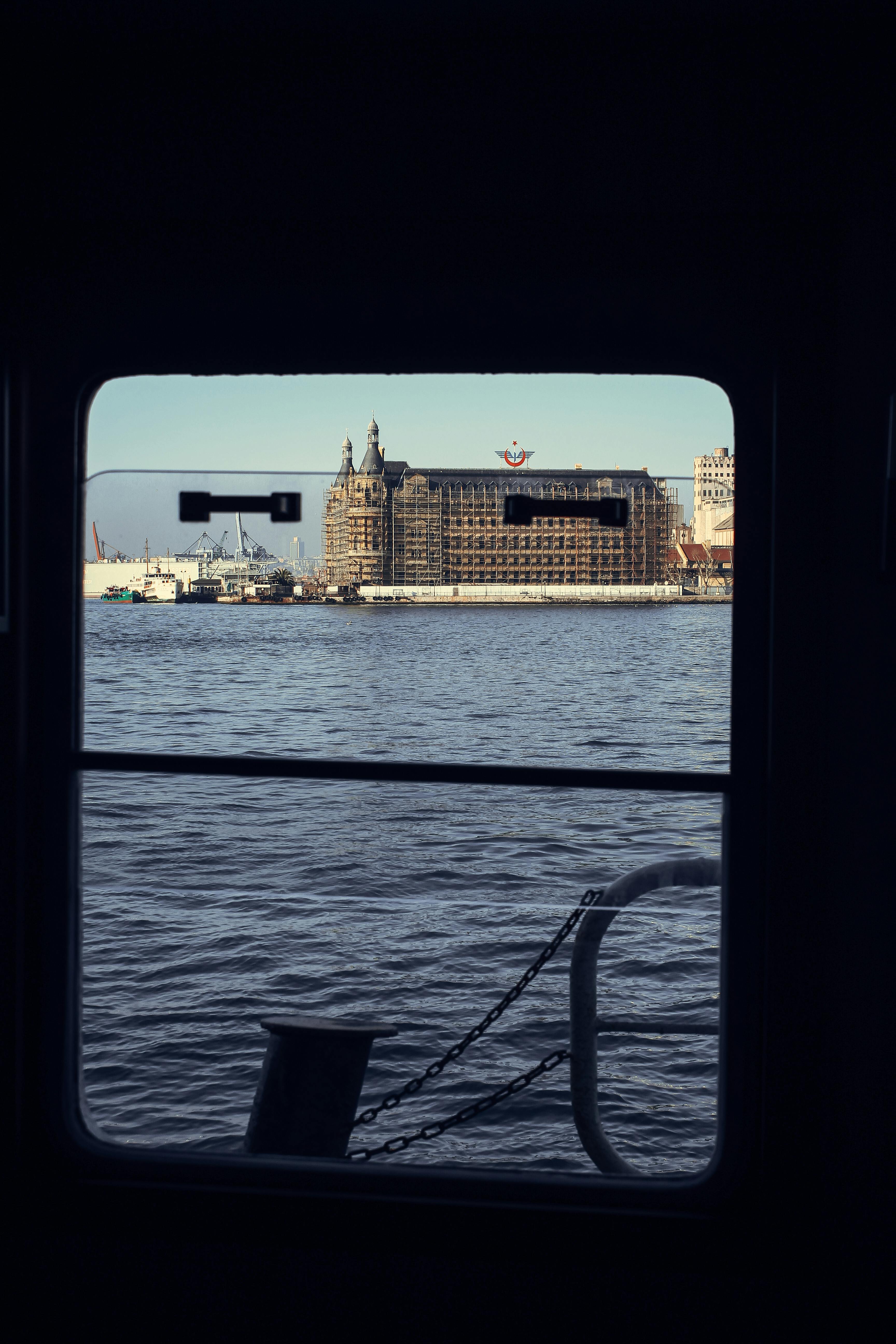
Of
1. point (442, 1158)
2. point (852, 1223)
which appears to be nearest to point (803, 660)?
point (852, 1223)

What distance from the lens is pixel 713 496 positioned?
1328mm

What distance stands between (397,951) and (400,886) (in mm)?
3990

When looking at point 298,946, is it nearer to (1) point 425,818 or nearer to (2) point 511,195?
(1) point 425,818

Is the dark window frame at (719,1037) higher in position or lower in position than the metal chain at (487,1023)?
higher

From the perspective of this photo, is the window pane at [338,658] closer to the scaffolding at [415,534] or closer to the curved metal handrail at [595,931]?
the scaffolding at [415,534]

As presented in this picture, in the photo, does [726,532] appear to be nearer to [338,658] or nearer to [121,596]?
[121,596]

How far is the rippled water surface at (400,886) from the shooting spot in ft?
39.8

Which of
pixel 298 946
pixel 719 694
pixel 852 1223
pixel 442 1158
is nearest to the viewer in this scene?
pixel 852 1223

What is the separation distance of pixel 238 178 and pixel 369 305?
21 centimetres

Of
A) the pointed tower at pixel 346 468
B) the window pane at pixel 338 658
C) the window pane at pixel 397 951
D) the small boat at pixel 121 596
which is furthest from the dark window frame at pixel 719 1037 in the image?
the window pane at pixel 397 951

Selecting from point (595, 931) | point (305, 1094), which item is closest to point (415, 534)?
point (595, 931)

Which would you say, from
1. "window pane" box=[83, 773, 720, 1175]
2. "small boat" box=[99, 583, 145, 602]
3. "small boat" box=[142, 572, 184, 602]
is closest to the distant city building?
"small boat" box=[99, 583, 145, 602]

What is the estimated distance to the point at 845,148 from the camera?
1.10 metres

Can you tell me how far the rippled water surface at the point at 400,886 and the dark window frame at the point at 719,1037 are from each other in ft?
0.48
